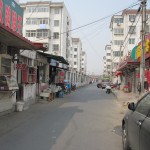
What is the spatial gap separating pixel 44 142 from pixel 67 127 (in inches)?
98.4

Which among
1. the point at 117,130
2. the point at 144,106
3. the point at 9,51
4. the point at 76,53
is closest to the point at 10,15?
the point at 9,51

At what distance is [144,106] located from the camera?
18.0 feet

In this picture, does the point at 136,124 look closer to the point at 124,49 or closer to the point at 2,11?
the point at 2,11

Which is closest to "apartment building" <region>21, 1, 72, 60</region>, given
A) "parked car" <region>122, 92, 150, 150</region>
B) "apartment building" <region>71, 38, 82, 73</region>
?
"apartment building" <region>71, 38, 82, 73</region>

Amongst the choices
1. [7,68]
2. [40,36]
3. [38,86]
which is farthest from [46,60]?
[40,36]

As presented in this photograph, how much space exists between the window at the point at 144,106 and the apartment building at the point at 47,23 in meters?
58.2

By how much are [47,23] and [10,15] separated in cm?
4829

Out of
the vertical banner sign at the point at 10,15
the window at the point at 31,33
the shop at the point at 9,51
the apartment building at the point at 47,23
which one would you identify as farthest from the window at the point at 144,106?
the window at the point at 31,33

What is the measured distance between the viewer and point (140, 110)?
5.66m

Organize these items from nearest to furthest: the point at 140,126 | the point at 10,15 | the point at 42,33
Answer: the point at 140,126 → the point at 10,15 → the point at 42,33

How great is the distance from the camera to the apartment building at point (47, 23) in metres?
63.7

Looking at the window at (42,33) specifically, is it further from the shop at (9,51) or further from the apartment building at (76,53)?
the shop at (9,51)

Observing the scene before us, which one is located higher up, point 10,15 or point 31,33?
point 31,33

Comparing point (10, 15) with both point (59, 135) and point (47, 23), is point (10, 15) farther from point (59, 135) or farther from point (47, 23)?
point (47, 23)
